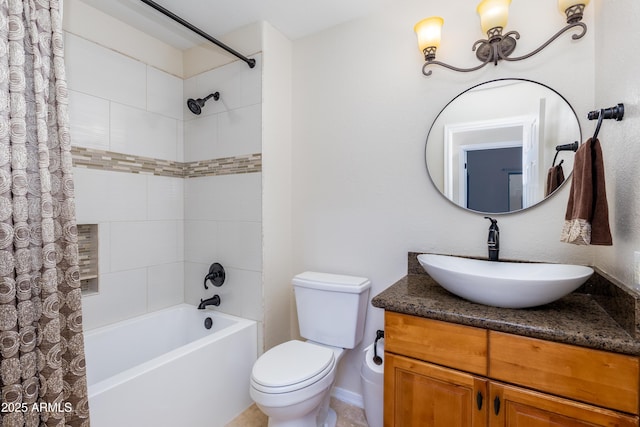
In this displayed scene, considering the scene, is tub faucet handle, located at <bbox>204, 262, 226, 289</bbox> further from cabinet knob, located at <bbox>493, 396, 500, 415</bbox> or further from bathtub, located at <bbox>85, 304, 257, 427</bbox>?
cabinet knob, located at <bbox>493, 396, 500, 415</bbox>

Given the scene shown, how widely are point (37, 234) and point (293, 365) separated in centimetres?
121

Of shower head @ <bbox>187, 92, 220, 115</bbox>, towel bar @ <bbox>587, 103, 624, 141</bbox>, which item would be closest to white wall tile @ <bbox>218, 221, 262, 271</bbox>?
shower head @ <bbox>187, 92, 220, 115</bbox>

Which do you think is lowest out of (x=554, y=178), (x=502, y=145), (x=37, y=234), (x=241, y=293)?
(x=241, y=293)

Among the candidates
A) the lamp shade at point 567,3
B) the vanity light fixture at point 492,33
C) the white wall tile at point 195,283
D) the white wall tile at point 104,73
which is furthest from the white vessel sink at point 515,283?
the white wall tile at point 104,73

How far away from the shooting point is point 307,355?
1.63 meters

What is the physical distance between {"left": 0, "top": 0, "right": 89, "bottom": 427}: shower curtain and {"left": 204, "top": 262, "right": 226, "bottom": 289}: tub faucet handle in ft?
3.12

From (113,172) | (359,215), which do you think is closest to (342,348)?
(359,215)

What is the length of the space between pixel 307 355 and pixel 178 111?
6.59 ft

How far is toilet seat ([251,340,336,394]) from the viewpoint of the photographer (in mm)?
1400

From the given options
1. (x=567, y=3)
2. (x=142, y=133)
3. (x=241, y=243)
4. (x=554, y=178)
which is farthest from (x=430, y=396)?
(x=142, y=133)

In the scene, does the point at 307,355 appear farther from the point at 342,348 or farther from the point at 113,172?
the point at 113,172

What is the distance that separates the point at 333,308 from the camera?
180 centimetres

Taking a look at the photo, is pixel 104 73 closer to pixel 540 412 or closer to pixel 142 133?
pixel 142 133

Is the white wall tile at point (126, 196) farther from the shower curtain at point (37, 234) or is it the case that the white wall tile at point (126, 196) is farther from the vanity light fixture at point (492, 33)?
the vanity light fixture at point (492, 33)
